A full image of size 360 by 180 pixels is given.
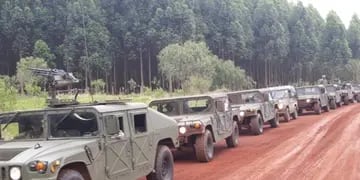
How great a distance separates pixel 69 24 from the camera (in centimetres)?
6053

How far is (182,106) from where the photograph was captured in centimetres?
1452

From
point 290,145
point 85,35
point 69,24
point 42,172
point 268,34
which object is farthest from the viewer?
point 268,34

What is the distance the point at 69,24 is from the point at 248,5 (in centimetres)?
3514

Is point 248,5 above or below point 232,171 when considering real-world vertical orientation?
→ above

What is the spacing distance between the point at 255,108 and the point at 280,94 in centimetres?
615

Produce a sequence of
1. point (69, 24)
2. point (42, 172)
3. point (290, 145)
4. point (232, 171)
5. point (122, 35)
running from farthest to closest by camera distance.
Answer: point (122, 35)
point (69, 24)
point (290, 145)
point (232, 171)
point (42, 172)

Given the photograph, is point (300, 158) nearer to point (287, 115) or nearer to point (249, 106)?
point (249, 106)

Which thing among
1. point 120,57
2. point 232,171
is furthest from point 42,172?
point 120,57

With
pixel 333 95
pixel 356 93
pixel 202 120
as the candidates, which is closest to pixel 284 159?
pixel 202 120

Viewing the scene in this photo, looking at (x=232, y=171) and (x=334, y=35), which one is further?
(x=334, y=35)

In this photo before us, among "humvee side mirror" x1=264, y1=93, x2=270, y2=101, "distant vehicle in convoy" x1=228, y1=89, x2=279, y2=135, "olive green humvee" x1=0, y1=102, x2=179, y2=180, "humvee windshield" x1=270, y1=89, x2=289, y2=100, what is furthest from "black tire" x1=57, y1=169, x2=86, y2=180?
"humvee windshield" x1=270, y1=89, x2=289, y2=100

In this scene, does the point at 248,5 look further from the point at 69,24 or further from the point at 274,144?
the point at 274,144

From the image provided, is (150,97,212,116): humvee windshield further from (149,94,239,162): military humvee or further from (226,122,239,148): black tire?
(226,122,239,148): black tire

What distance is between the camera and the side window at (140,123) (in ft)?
30.2
